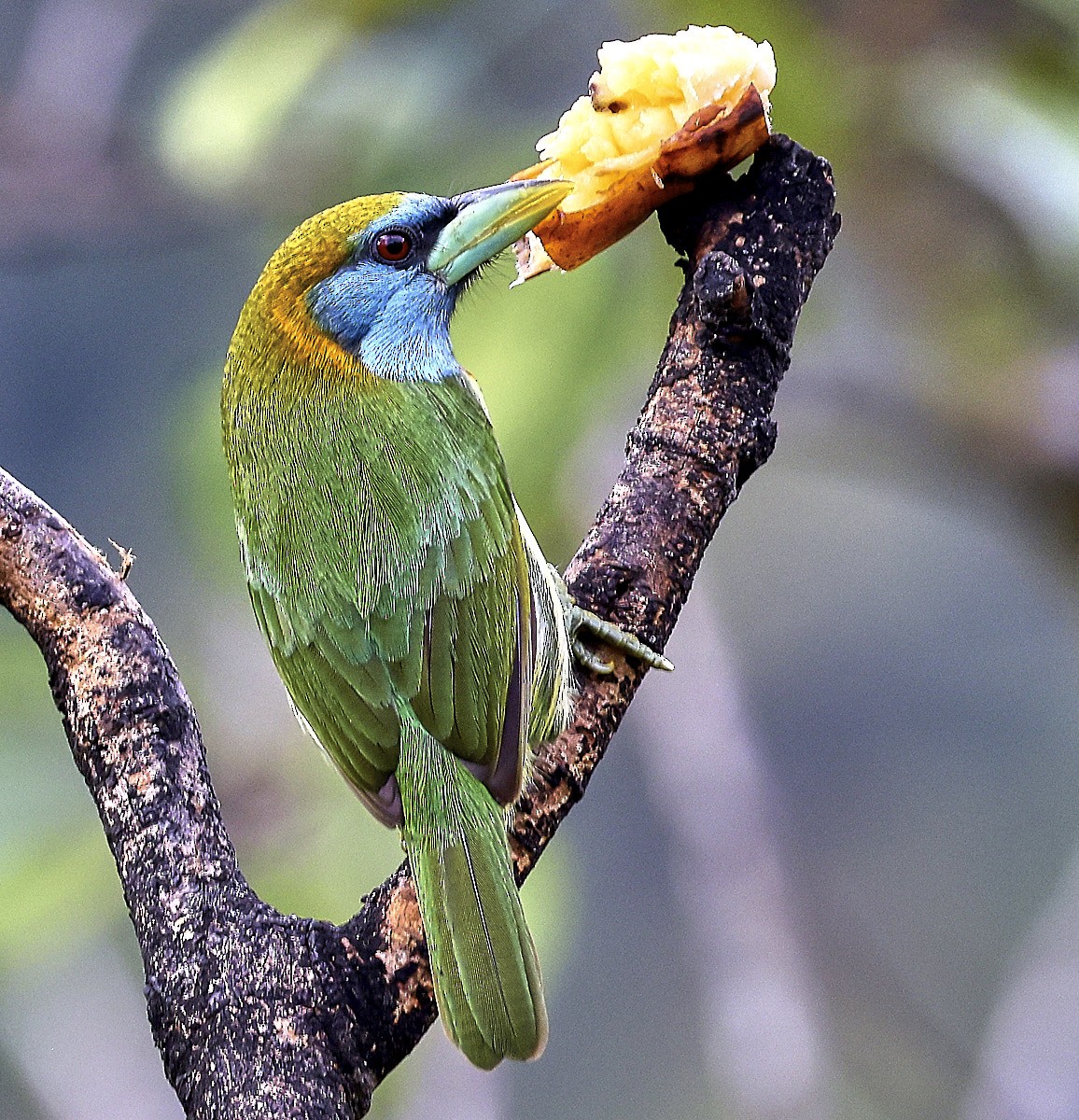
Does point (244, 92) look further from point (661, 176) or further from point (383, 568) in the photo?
point (383, 568)

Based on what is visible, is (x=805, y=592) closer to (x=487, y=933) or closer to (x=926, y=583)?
(x=926, y=583)

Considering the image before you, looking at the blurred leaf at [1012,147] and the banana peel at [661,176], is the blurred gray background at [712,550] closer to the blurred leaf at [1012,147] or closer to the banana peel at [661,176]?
the blurred leaf at [1012,147]

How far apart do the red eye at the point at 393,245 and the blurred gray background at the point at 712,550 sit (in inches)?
6.8

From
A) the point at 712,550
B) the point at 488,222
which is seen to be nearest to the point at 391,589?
the point at 488,222

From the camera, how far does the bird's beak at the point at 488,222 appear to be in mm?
2170

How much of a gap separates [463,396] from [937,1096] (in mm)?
2926

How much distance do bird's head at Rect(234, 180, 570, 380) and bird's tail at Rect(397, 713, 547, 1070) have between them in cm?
65

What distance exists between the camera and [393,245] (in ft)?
7.49

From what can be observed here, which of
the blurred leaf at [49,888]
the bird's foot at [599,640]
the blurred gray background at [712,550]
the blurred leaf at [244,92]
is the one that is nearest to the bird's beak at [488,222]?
the blurred gray background at [712,550]

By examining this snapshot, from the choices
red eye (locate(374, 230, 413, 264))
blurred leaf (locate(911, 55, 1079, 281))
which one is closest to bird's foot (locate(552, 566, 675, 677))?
red eye (locate(374, 230, 413, 264))

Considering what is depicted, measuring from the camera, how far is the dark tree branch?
64.4 inches

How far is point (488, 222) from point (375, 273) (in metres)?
0.18

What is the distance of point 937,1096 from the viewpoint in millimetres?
4359

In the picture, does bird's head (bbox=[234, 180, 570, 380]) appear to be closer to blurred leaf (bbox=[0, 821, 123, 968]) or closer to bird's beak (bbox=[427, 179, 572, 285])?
bird's beak (bbox=[427, 179, 572, 285])
